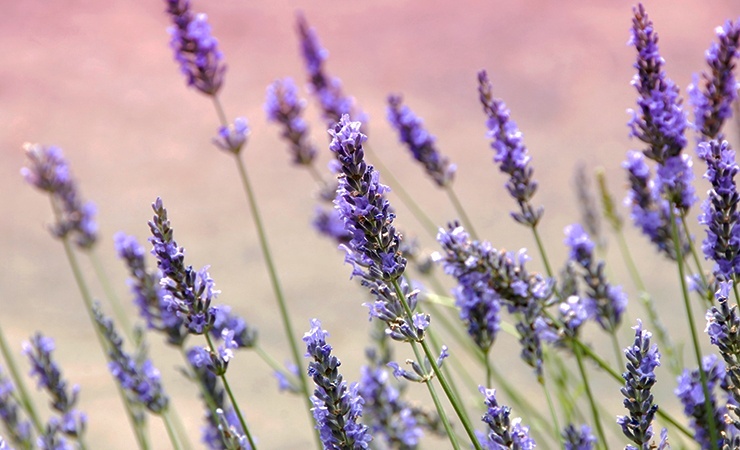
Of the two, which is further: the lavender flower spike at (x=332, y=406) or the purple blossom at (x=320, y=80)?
the purple blossom at (x=320, y=80)

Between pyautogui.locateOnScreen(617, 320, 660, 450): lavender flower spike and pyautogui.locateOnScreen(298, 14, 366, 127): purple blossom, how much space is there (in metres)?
1.80

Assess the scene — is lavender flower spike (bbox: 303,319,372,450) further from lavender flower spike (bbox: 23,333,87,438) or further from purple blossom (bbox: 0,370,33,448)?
purple blossom (bbox: 0,370,33,448)

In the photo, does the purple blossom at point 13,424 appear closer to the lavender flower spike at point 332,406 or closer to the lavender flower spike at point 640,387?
the lavender flower spike at point 332,406

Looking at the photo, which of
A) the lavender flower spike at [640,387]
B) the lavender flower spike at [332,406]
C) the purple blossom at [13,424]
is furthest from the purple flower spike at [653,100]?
the purple blossom at [13,424]

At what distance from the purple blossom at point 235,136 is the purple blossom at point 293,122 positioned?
36 cm

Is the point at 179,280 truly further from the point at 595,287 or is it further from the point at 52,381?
the point at 595,287

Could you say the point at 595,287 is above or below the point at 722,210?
above

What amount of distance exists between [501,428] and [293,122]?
186 cm

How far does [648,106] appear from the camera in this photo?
69.8 inches

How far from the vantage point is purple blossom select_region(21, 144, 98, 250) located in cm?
310

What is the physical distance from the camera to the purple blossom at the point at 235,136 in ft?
8.64

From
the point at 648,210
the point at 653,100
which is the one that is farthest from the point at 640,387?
the point at 648,210

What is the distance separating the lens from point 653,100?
178 cm

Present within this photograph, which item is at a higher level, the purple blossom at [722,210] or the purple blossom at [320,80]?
the purple blossom at [320,80]
